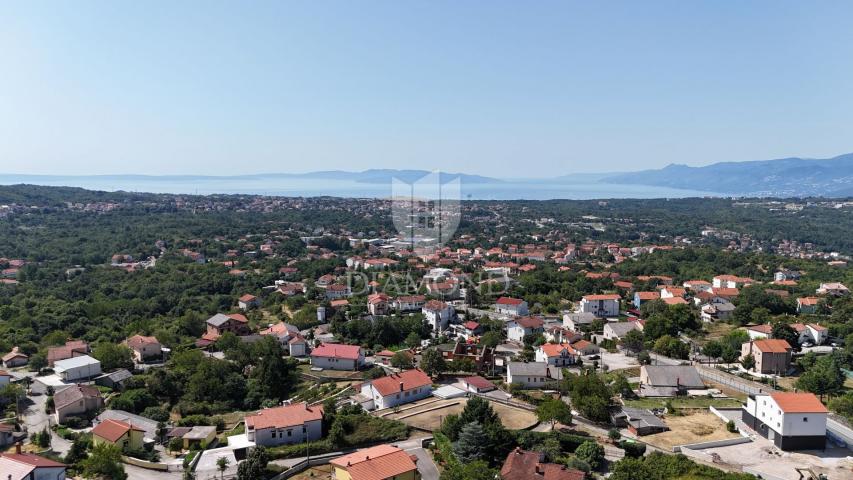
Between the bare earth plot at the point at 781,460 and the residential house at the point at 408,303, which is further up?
the residential house at the point at 408,303

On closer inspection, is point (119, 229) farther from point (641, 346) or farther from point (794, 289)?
point (794, 289)

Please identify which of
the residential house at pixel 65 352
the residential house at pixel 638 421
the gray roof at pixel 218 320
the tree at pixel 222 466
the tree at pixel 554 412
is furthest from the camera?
the gray roof at pixel 218 320

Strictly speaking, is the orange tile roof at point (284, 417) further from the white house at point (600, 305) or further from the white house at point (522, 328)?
the white house at point (600, 305)

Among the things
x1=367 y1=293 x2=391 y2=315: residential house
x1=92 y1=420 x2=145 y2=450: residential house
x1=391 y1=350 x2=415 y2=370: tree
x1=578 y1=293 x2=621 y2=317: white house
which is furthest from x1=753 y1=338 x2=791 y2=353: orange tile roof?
x1=92 y1=420 x2=145 y2=450: residential house

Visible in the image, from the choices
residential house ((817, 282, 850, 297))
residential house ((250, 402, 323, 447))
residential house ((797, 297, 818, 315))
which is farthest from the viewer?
residential house ((817, 282, 850, 297))

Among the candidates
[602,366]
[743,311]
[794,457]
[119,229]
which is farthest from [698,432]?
[119,229]

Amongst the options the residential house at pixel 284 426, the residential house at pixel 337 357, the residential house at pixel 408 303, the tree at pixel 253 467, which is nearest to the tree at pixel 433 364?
the residential house at pixel 337 357

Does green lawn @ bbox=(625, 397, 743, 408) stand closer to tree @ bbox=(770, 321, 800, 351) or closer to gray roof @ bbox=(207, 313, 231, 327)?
tree @ bbox=(770, 321, 800, 351)
